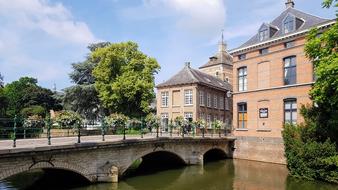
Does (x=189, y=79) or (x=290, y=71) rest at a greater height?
(x=189, y=79)

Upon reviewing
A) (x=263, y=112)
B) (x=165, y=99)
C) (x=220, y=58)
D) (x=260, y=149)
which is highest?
(x=220, y=58)

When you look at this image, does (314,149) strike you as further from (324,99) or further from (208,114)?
(208,114)

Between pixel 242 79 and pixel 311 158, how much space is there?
12.0 metres

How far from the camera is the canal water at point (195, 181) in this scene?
15.2m

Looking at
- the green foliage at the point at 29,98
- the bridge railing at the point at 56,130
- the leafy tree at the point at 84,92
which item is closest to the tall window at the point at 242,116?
the bridge railing at the point at 56,130

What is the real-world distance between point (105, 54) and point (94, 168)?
2267 cm

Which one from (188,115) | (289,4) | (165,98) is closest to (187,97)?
(188,115)

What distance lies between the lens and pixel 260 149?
2530 centimetres

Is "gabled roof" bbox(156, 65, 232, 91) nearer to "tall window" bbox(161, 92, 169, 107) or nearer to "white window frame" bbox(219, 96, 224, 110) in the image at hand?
"tall window" bbox(161, 92, 169, 107)

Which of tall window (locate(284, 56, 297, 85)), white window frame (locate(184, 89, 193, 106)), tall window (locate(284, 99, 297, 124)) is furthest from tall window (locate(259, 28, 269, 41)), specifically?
white window frame (locate(184, 89, 193, 106))

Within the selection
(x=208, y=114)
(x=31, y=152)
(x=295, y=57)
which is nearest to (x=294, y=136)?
(x=295, y=57)

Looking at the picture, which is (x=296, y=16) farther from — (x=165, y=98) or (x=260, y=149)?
(x=165, y=98)

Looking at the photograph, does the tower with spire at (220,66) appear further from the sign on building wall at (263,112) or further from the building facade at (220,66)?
the sign on building wall at (263,112)

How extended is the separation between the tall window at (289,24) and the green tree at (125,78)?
15.1 m
